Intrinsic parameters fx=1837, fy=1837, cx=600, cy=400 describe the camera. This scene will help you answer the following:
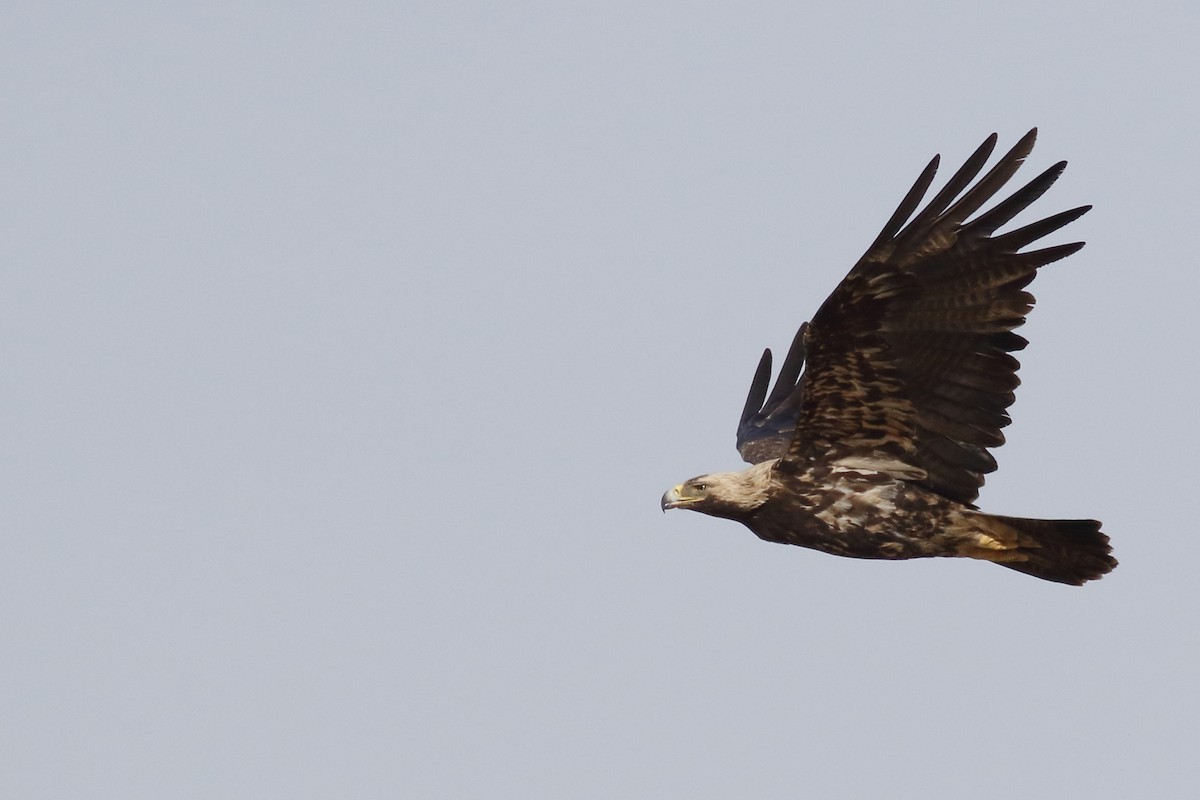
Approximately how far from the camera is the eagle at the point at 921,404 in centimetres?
1107

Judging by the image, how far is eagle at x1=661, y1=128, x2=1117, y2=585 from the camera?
36.3 ft

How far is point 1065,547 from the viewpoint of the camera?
12031mm

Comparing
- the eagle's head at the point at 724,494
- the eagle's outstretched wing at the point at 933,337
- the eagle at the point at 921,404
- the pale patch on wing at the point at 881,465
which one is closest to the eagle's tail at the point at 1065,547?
the eagle at the point at 921,404

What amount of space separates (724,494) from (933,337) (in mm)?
1822

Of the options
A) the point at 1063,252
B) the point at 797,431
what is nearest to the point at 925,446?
the point at 797,431

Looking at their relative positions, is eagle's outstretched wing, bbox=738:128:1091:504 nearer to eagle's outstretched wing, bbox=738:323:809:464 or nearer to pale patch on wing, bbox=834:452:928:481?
pale patch on wing, bbox=834:452:928:481

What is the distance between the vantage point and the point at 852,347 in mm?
11359

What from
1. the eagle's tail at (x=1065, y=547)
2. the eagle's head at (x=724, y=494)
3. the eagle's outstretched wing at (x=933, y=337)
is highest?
the eagle's outstretched wing at (x=933, y=337)

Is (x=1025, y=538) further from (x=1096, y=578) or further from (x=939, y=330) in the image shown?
(x=939, y=330)

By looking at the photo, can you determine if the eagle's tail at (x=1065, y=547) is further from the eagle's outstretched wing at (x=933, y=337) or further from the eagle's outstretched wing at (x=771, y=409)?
the eagle's outstretched wing at (x=771, y=409)

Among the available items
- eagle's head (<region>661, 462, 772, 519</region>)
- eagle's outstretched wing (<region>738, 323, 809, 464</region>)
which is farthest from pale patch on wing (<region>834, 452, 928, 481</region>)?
eagle's outstretched wing (<region>738, 323, 809, 464</region>)

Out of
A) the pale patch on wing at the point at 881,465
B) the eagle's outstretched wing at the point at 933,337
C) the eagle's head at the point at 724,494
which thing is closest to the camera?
the eagle's outstretched wing at the point at 933,337

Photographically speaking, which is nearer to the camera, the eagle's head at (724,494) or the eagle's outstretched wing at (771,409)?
the eagle's head at (724,494)

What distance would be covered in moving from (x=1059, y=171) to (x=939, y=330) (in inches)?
47.3
